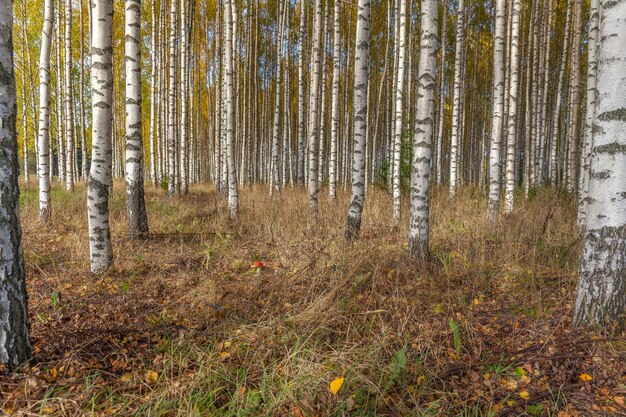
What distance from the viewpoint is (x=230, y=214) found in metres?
7.44

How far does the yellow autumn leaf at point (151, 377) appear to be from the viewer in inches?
84.7

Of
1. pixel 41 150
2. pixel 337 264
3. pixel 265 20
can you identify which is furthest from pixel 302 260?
pixel 265 20

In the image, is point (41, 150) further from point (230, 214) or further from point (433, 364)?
point (433, 364)

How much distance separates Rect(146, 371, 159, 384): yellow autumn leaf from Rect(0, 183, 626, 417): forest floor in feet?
0.04

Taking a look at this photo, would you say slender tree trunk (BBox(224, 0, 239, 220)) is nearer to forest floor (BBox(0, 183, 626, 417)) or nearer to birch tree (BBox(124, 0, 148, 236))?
birch tree (BBox(124, 0, 148, 236))

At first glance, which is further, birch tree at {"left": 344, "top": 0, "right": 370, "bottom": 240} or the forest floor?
birch tree at {"left": 344, "top": 0, "right": 370, "bottom": 240}

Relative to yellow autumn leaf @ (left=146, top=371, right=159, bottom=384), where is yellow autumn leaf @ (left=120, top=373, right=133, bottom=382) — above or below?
above

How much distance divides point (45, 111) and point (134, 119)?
3.01 metres

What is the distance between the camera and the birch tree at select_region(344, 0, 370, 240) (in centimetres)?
530

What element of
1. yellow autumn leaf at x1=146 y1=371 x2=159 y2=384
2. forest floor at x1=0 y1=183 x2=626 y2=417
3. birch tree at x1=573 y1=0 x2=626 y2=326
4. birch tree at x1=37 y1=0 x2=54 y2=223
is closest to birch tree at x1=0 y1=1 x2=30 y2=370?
forest floor at x1=0 y1=183 x2=626 y2=417

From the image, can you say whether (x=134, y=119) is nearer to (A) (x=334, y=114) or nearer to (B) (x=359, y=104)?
(B) (x=359, y=104)

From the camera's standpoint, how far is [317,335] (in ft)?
8.73

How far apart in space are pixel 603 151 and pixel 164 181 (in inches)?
478

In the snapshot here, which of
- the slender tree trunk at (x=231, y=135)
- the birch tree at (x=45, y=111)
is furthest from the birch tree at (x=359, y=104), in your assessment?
the birch tree at (x=45, y=111)
